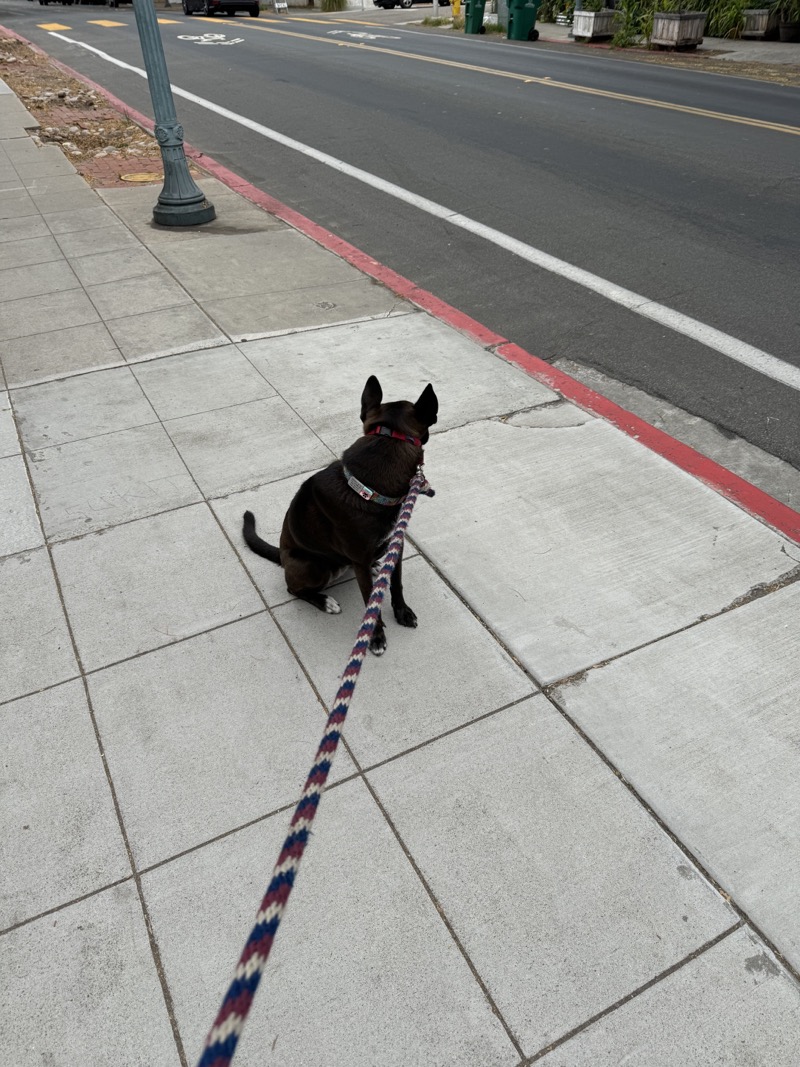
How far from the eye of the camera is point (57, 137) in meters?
13.2

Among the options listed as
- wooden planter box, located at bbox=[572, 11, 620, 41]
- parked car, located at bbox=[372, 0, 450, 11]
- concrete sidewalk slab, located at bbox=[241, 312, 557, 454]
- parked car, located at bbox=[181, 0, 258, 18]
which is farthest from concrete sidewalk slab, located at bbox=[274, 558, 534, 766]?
parked car, located at bbox=[372, 0, 450, 11]

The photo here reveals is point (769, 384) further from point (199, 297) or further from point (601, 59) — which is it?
point (601, 59)

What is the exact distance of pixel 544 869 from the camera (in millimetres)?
2643

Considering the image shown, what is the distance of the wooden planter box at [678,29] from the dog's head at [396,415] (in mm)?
27159

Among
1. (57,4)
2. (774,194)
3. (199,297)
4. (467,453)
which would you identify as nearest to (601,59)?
(774,194)

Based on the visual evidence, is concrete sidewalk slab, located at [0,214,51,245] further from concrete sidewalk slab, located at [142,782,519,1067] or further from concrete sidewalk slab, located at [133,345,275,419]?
concrete sidewalk slab, located at [142,782,519,1067]

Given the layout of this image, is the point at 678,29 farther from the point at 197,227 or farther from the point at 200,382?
the point at 200,382

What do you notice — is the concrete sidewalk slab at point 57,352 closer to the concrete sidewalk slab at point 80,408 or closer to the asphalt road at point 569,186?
the concrete sidewalk slab at point 80,408

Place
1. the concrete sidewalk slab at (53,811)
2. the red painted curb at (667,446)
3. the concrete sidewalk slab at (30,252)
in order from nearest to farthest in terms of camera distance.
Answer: the concrete sidewalk slab at (53,811) → the red painted curb at (667,446) → the concrete sidewalk slab at (30,252)

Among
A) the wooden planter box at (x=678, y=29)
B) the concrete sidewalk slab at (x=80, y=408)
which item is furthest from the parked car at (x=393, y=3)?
the concrete sidewalk slab at (x=80, y=408)

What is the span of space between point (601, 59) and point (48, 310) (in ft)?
73.6

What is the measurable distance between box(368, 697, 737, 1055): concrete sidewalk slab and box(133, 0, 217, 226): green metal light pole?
7.93 meters

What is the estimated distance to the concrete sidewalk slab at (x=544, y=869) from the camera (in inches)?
92.9

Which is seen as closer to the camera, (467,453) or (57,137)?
(467,453)
